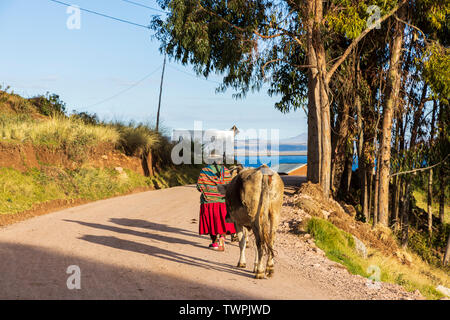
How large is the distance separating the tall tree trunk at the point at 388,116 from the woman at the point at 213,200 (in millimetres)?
11921

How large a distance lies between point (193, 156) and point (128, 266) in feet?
75.1

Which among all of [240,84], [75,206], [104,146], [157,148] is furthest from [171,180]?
[75,206]

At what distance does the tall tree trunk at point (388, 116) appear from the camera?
19672 mm

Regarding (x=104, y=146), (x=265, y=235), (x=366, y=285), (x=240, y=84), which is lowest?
(x=366, y=285)

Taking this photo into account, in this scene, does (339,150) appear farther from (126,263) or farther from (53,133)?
(126,263)

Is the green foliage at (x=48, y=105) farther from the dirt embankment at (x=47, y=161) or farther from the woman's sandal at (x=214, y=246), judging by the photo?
→ the woman's sandal at (x=214, y=246)

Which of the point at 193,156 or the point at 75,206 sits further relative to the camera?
Result: the point at 193,156

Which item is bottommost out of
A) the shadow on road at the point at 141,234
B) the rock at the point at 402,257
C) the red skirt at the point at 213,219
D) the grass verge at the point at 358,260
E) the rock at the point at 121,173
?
the rock at the point at 402,257

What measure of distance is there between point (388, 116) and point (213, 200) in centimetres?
1266

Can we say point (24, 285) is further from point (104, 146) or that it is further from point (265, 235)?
point (104, 146)

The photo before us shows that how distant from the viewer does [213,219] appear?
9.61m

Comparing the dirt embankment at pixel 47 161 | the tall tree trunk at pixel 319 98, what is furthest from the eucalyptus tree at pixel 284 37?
the dirt embankment at pixel 47 161

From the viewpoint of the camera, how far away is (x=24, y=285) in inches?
267

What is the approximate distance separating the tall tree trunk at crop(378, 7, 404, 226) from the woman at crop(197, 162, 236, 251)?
39.1ft
